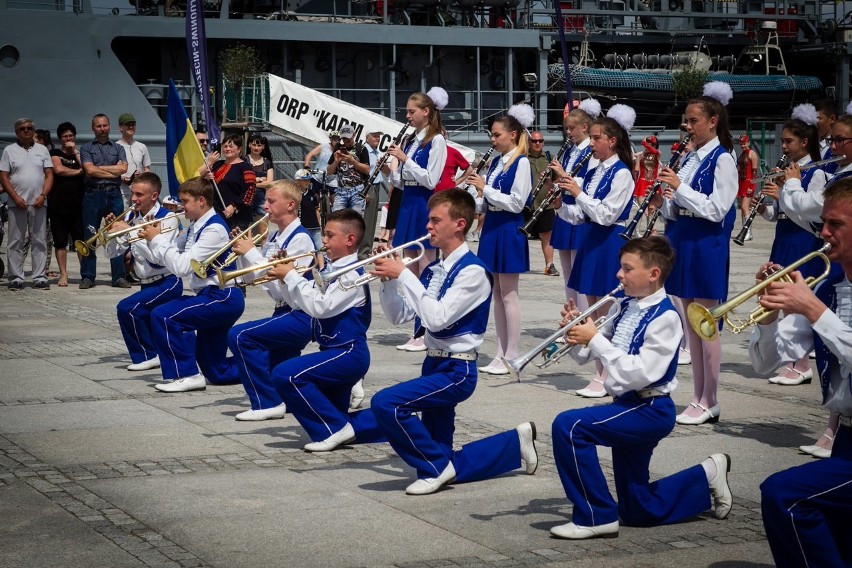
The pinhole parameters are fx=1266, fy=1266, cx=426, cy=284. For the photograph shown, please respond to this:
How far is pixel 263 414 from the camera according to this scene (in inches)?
325

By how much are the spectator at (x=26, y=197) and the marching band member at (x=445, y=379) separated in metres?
10.2

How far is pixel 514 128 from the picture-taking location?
9.88 meters

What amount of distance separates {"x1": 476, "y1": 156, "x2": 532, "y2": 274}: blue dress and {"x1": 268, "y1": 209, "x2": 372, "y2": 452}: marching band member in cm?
242

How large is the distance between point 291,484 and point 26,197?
33.8ft

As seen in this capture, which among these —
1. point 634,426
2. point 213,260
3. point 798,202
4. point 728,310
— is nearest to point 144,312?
point 213,260

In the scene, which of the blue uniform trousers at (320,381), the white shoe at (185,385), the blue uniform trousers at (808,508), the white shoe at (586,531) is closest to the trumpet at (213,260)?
the white shoe at (185,385)

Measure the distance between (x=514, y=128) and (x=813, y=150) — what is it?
2.25 metres

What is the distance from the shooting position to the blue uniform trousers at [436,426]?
20.6ft

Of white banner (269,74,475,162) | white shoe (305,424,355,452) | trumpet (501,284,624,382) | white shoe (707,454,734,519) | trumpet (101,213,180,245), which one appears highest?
white banner (269,74,475,162)

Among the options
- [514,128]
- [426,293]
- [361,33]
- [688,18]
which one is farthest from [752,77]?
[426,293]

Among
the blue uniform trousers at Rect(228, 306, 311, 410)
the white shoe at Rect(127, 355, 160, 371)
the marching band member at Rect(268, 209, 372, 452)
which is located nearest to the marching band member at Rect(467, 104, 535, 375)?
the blue uniform trousers at Rect(228, 306, 311, 410)

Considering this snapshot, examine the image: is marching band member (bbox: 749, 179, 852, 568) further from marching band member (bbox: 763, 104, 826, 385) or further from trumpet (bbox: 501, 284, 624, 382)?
marching band member (bbox: 763, 104, 826, 385)

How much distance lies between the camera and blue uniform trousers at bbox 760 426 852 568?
14.6 feet

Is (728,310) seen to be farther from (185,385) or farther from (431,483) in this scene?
(185,385)
